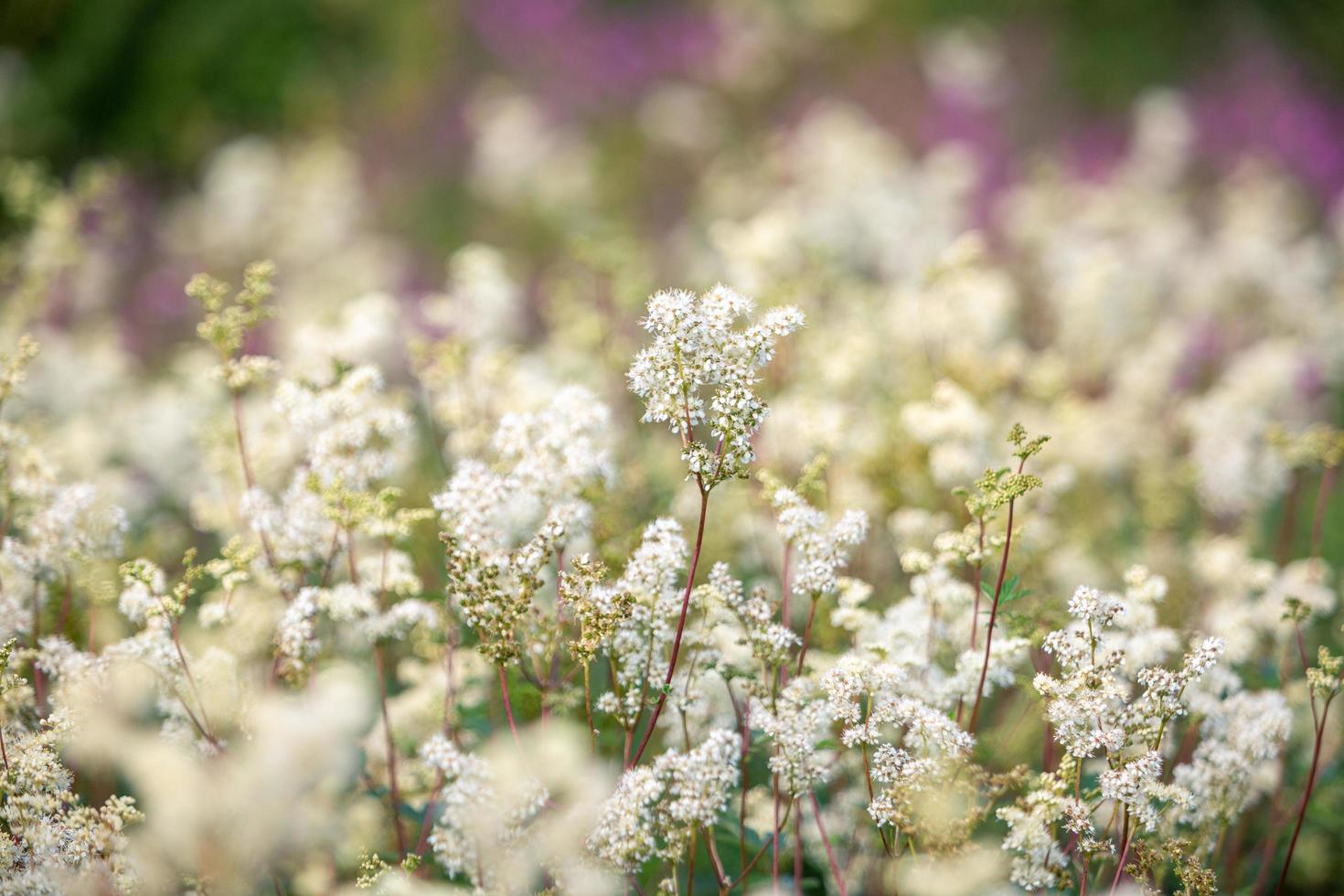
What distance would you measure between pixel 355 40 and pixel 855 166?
624 centimetres

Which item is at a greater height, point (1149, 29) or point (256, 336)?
point (1149, 29)

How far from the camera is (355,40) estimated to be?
32.1 feet

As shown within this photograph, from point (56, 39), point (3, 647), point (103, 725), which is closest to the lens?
point (3, 647)

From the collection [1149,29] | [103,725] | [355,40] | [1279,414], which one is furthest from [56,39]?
[1149,29]

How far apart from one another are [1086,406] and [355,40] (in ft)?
27.2

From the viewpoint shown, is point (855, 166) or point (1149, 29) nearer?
point (855, 166)

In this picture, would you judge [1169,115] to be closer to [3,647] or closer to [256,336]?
[256,336]

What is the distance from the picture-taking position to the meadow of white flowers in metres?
2.00

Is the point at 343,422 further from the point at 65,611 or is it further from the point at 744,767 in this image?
the point at 744,767

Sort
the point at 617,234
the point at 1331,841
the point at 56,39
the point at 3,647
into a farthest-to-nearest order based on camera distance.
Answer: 1. the point at 56,39
2. the point at 617,234
3. the point at 1331,841
4. the point at 3,647

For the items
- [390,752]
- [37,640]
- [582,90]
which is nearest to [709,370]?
[390,752]

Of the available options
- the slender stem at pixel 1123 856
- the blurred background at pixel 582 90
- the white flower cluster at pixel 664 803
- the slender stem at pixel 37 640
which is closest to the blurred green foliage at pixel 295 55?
the blurred background at pixel 582 90

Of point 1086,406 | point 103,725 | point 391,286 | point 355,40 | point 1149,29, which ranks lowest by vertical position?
point 103,725

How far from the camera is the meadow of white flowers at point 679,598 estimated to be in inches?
78.6
